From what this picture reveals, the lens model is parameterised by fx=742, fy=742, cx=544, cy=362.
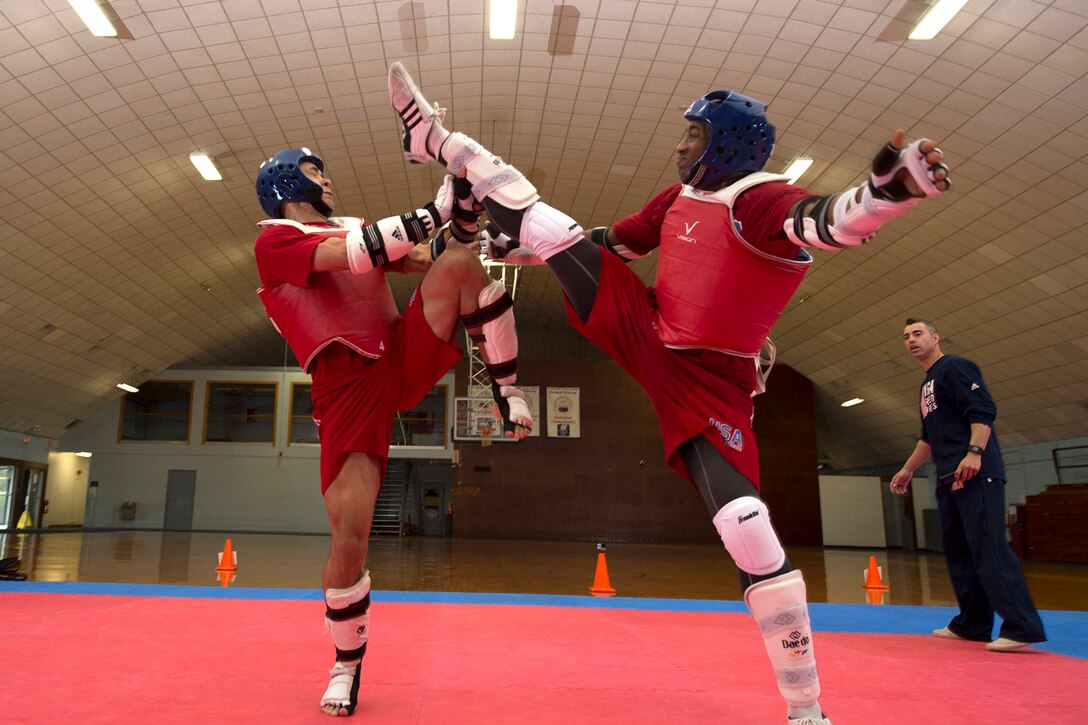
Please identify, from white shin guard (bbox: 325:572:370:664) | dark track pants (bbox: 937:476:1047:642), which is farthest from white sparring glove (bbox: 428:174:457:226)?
dark track pants (bbox: 937:476:1047:642)

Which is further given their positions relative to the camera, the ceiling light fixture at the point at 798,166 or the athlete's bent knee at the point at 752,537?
the ceiling light fixture at the point at 798,166

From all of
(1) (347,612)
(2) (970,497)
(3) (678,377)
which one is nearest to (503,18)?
(2) (970,497)

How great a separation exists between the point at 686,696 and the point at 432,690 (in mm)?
951

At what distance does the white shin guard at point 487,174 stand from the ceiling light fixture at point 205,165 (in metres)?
13.8

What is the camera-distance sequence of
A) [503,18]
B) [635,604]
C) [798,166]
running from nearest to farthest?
[635,604], [503,18], [798,166]

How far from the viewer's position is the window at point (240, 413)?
26.8 meters

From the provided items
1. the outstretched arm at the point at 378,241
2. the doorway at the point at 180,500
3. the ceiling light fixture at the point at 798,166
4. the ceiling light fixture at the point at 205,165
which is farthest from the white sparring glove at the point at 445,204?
the doorway at the point at 180,500

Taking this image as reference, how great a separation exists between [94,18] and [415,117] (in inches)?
427

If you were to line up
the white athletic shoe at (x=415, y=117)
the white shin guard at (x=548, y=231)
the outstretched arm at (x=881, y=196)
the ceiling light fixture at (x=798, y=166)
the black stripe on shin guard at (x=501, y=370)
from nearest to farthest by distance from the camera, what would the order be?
the outstretched arm at (x=881, y=196) → the white shin guard at (x=548, y=231) → the white athletic shoe at (x=415, y=117) → the black stripe on shin guard at (x=501, y=370) → the ceiling light fixture at (x=798, y=166)

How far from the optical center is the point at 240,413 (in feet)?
89.4

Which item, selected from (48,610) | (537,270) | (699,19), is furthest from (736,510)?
(537,270)

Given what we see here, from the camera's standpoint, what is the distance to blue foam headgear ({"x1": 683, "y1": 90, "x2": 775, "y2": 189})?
2387 mm

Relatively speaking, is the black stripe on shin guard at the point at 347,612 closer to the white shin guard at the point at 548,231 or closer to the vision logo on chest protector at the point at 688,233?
the white shin guard at the point at 548,231

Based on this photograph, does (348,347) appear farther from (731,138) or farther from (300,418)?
(300,418)
